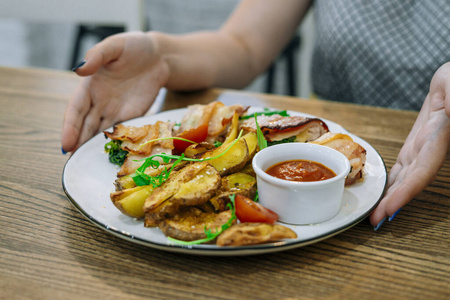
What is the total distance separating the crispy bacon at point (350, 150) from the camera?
1328 mm

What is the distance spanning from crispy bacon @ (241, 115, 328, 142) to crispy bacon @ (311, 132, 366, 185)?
0.10 meters

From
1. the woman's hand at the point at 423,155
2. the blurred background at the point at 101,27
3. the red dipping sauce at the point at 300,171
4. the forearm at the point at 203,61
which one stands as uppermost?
the woman's hand at the point at 423,155

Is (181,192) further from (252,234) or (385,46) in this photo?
(385,46)

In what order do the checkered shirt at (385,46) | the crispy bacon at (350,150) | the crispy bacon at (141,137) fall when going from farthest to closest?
the checkered shirt at (385,46), the crispy bacon at (141,137), the crispy bacon at (350,150)

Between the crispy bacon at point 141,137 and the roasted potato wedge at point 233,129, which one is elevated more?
the roasted potato wedge at point 233,129

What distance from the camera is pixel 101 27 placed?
5281 millimetres

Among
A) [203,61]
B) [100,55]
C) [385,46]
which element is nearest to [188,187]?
[100,55]

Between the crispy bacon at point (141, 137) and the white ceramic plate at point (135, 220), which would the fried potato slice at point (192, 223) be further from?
the crispy bacon at point (141, 137)

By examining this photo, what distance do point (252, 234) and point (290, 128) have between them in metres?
0.58

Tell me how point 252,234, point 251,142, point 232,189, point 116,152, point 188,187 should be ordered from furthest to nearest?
point 116,152 → point 251,142 → point 232,189 → point 188,187 → point 252,234

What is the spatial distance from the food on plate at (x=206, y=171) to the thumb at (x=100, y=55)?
314 millimetres

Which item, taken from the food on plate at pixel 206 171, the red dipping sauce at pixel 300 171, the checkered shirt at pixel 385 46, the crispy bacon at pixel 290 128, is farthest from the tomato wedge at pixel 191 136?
the checkered shirt at pixel 385 46

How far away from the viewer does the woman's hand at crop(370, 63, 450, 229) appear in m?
1.18

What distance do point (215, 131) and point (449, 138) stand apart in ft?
2.72
